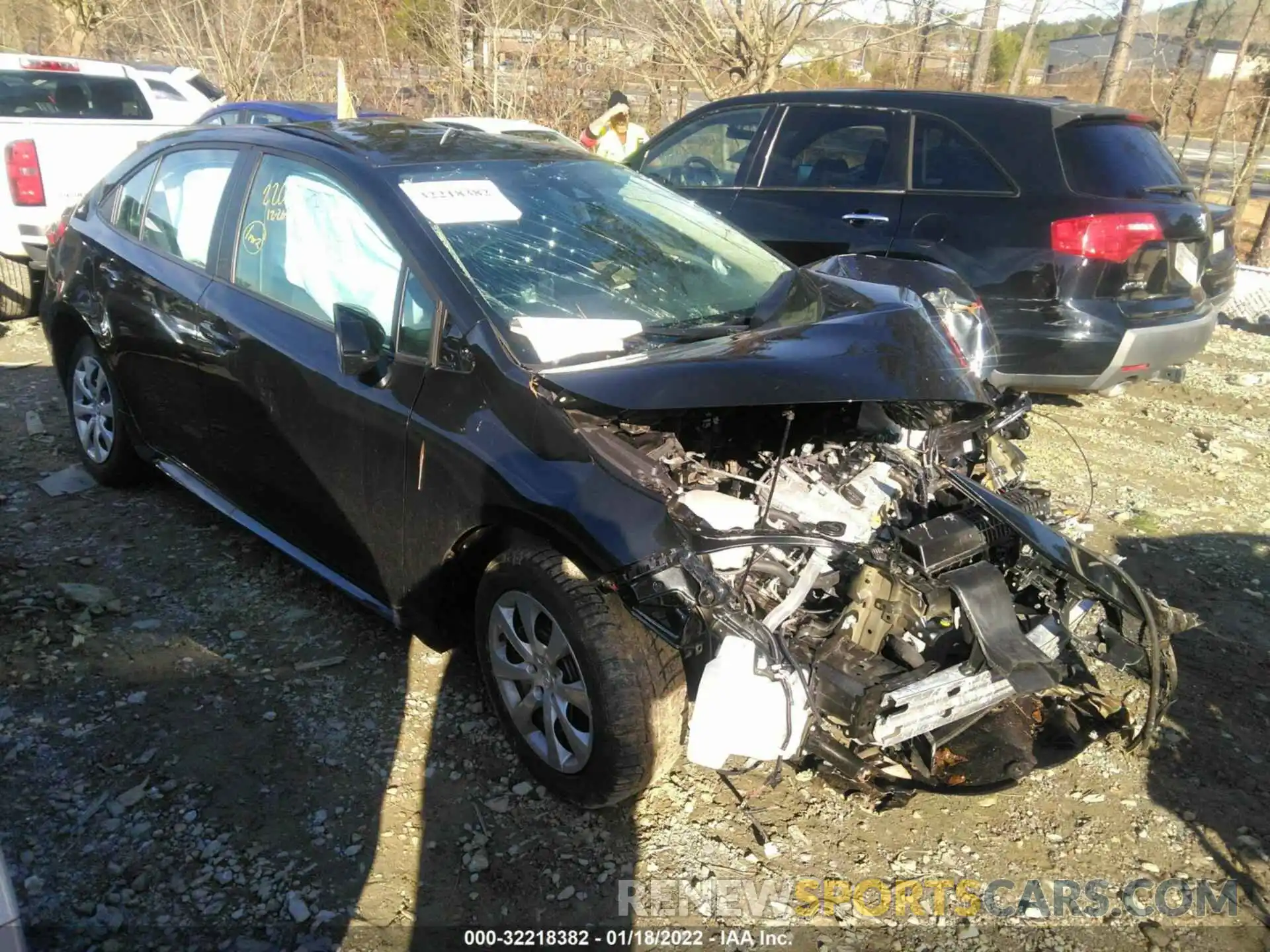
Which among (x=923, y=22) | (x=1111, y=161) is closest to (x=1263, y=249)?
(x=923, y=22)

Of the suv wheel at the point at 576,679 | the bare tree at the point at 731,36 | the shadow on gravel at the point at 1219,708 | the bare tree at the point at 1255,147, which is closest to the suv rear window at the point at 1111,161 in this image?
the shadow on gravel at the point at 1219,708

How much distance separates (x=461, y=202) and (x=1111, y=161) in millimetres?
3880

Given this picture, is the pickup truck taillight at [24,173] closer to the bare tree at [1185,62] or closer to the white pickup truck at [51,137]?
the white pickup truck at [51,137]

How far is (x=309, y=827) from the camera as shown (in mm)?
2723

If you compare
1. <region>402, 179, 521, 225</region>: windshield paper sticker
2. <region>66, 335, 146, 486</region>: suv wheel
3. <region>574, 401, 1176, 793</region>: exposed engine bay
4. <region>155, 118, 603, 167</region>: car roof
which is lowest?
<region>66, 335, 146, 486</region>: suv wheel

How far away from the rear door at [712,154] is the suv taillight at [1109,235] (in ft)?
7.12

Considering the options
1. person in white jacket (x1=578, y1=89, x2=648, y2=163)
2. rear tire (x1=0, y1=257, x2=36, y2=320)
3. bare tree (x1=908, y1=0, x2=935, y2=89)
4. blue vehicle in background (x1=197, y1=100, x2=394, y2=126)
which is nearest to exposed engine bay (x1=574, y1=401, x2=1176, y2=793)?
person in white jacket (x1=578, y1=89, x2=648, y2=163)

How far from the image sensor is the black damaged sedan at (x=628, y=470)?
252 centimetres

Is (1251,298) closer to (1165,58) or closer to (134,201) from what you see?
(1165,58)

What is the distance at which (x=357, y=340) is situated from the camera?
2.81 m

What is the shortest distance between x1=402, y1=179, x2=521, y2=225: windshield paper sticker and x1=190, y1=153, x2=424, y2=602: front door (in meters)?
0.16

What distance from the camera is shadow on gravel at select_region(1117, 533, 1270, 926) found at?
280 centimetres

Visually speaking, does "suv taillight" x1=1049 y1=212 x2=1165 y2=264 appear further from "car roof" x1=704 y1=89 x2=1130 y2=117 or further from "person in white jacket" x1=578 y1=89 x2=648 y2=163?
"person in white jacket" x1=578 y1=89 x2=648 y2=163

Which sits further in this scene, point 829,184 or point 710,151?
point 710,151
